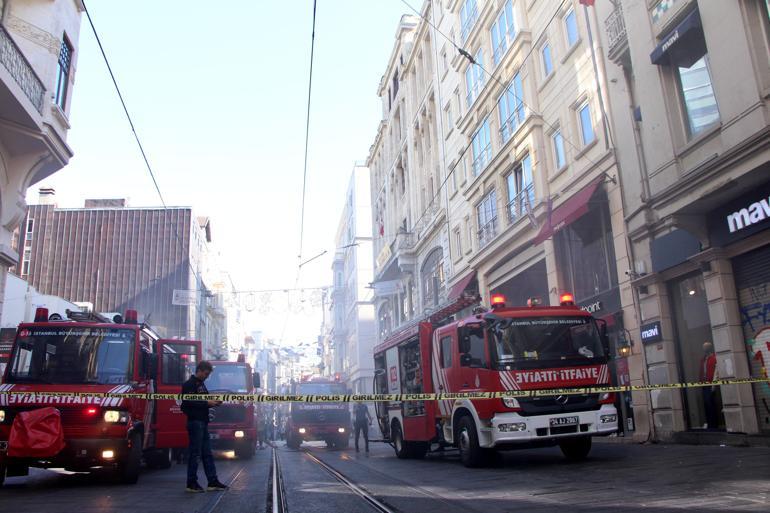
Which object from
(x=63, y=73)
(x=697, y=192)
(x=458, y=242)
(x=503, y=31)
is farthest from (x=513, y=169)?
(x=63, y=73)

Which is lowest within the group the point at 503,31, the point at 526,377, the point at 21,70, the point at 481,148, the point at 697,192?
the point at 526,377

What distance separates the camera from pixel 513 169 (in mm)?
21672

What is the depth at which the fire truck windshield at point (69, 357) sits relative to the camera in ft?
31.3

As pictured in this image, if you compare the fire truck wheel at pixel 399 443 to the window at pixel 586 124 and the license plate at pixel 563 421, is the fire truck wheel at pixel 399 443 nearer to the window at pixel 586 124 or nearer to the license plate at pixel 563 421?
the license plate at pixel 563 421

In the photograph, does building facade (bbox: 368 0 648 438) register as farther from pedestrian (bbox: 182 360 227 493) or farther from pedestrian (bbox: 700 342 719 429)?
pedestrian (bbox: 182 360 227 493)

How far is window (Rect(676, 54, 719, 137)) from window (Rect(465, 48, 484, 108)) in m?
11.8

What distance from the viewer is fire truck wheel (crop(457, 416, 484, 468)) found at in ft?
34.0

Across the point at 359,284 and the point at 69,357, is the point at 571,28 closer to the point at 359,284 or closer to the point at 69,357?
the point at 69,357

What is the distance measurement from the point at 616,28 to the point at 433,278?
18.5m

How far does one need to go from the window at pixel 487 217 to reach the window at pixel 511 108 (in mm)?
2362

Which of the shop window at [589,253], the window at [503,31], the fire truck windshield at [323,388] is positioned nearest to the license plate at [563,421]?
the shop window at [589,253]

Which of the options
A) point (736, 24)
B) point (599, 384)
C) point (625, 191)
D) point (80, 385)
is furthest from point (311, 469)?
point (736, 24)

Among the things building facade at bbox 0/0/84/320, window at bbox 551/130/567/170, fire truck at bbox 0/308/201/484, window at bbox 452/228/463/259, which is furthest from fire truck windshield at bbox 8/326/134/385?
window at bbox 452/228/463/259

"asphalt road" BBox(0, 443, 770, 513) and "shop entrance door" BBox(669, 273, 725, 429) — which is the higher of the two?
"shop entrance door" BBox(669, 273, 725, 429)
